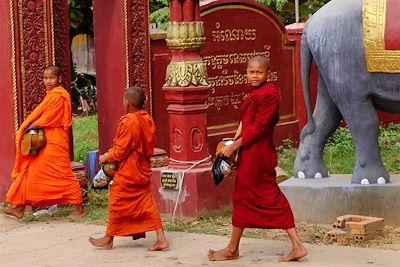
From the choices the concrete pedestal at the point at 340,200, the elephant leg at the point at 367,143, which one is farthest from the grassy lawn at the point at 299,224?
the elephant leg at the point at 367,143

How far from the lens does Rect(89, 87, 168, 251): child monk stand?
285 inches

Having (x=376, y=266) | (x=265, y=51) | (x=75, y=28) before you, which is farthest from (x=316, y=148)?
(x=75, y=28)

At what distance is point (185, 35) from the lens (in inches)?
336

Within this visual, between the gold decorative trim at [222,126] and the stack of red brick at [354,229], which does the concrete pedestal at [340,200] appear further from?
the gold decorative trim at [222,126]

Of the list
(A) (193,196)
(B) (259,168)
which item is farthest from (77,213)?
(B) (259,168)

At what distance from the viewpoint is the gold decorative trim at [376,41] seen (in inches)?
312

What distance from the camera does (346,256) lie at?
6.96 metres

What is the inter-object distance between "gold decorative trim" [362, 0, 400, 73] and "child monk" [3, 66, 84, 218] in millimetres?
2863

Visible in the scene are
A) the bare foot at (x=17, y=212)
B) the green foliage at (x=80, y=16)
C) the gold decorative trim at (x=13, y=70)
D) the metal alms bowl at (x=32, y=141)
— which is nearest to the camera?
the metal alms bowl at (x=32, y=141)

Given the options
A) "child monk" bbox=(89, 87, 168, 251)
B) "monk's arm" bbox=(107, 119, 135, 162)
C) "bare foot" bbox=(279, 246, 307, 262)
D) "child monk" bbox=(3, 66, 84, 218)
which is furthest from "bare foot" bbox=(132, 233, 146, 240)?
"child monk" bbox=(3, 66, 84, 218)

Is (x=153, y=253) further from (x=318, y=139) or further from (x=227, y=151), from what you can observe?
(x=318, y=139)

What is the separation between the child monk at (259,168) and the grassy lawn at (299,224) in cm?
98

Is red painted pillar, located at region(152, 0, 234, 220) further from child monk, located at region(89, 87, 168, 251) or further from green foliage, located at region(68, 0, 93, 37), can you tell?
green foliage, located at region(68, 0, 93, 37)

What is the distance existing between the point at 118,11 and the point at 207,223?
3.11 m
